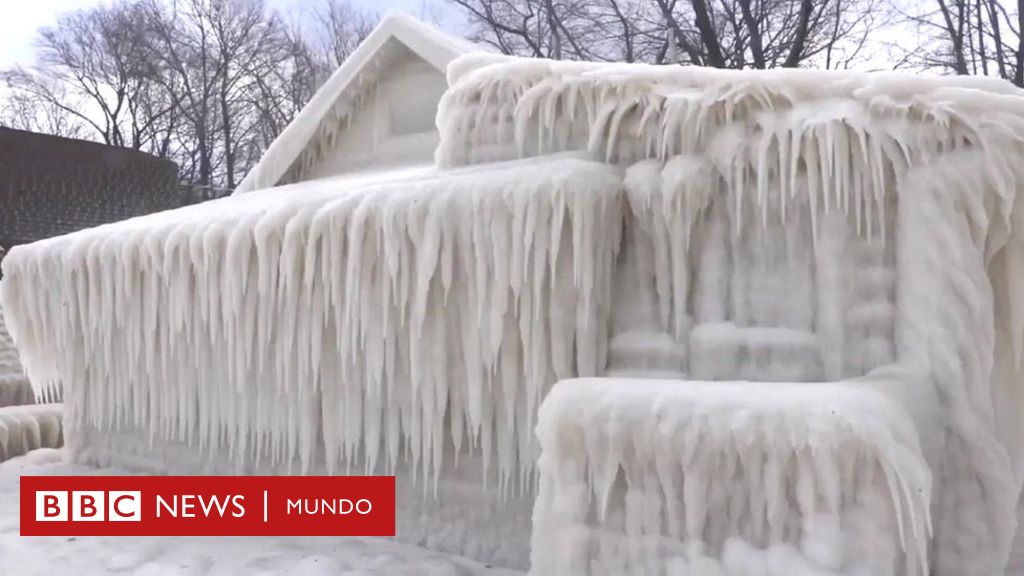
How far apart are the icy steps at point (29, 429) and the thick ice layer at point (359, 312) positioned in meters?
2.11

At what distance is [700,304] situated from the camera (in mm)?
4027

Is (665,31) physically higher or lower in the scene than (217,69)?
lower

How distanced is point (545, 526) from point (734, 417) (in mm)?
935

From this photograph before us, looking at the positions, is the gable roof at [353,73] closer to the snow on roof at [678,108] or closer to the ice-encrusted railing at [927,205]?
the snow on roof at [678,108]

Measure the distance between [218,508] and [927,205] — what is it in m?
4.69

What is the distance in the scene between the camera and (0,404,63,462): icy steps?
7816mm

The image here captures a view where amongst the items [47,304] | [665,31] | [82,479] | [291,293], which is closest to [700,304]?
[291,293]

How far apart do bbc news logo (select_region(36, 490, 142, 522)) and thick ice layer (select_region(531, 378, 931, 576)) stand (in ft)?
11.3

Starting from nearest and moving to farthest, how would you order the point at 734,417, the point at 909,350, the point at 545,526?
the point at 734,417 < the point at 545,526 < the point at 909,350

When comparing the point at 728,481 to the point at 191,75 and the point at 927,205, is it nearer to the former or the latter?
the point at 927,205

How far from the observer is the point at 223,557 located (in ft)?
15.3

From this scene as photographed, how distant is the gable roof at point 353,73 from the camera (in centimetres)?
746

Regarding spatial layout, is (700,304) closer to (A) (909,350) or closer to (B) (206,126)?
(A) (909,350)

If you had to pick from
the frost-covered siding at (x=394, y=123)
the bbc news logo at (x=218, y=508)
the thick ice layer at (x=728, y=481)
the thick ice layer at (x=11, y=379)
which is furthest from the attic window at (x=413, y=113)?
the thick ice layer at (x=11, y=379)
